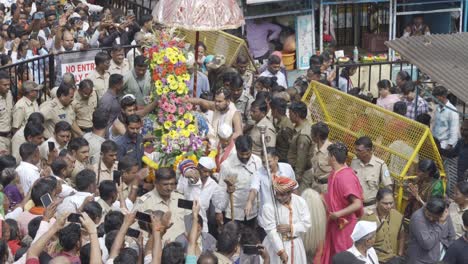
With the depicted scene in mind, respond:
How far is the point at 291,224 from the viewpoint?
955 centimetres

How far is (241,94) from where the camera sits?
13.2 m

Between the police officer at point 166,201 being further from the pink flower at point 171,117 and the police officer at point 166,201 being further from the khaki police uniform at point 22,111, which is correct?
the khaki police uniform at point 22,111

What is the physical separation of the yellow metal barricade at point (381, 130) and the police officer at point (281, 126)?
82cm

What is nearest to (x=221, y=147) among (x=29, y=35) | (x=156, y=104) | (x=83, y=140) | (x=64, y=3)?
(x=156, y=104)

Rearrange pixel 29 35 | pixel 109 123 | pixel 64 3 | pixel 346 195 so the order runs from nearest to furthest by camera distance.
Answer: pixel 346 195 → pixel 109 123 → pixel 29 35 → pixel 64 3

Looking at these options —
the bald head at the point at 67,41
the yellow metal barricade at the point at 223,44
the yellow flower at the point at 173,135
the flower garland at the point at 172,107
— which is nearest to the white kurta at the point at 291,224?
the flower garland at the point at 172,107

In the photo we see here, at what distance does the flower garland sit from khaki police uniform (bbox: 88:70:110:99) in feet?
7.40

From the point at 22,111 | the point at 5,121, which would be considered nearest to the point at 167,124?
the point at 22,111

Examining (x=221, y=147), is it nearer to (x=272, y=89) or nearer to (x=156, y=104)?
(x=156, y=104)

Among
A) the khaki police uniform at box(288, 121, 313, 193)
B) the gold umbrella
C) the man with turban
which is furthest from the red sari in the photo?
the gold umbrella

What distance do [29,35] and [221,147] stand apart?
A: 22.2ft

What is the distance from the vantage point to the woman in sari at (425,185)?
1095cm

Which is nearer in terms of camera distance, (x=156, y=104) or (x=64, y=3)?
Result: (x=156, y=104)

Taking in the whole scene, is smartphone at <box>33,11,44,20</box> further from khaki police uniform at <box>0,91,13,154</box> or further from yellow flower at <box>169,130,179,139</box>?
yellow flower at <box>169,130,179,139</box>
